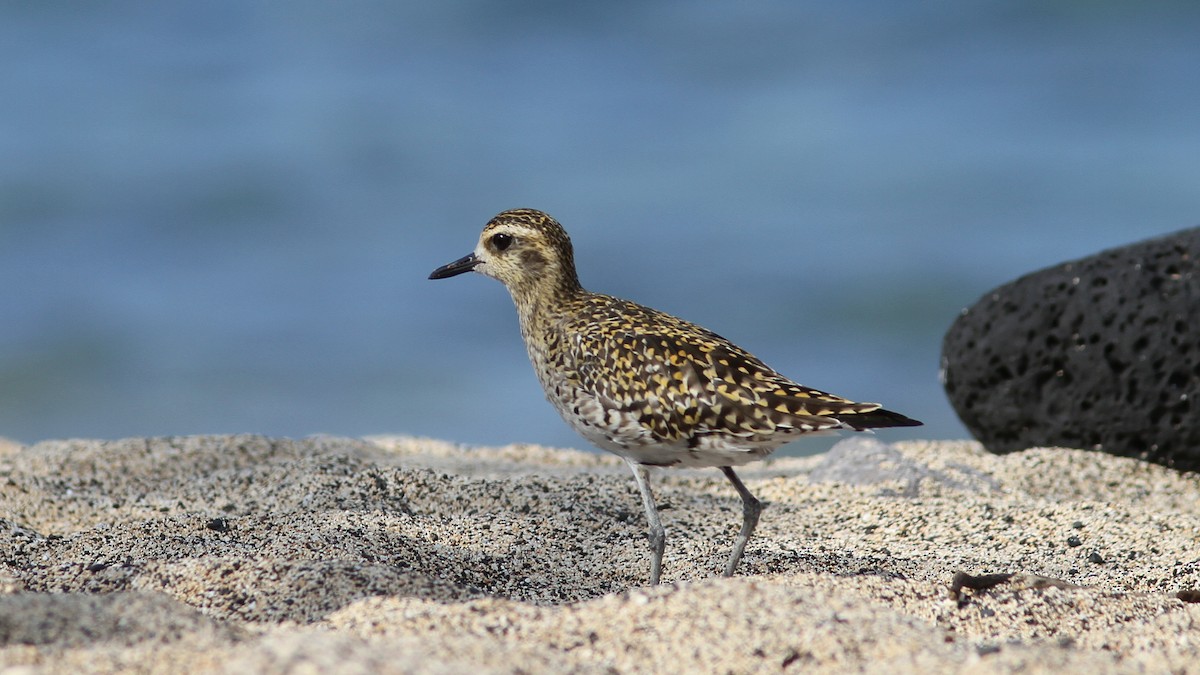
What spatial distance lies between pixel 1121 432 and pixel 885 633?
463 centimetres

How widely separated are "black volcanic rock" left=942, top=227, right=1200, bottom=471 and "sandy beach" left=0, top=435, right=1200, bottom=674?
220 mm

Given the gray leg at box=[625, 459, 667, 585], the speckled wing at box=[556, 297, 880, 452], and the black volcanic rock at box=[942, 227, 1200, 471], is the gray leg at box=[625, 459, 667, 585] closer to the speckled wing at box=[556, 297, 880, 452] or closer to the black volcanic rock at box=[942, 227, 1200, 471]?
the speckled wing at box=[556, 297, 880, 452]

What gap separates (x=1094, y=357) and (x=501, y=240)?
12.9 ft

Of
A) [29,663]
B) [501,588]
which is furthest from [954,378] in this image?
[29,663]

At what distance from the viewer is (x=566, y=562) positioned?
5254mm

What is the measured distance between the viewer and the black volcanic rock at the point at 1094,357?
7.38 meters

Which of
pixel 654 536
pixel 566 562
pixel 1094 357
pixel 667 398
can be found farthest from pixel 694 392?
pixel 1094 357

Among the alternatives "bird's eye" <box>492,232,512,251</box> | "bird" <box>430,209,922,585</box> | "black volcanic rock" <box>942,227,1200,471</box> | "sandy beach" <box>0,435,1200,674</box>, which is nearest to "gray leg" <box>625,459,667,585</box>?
"bird" <box>430,209,922,585</box>

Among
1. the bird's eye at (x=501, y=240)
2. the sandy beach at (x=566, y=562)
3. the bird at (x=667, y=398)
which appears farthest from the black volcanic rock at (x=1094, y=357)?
the bird's eye at (x=501, y=240)

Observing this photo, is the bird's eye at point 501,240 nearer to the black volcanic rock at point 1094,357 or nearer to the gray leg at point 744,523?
the gray leg at point 744,523

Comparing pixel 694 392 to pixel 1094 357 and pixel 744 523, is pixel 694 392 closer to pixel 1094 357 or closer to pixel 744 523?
pixel 744 523

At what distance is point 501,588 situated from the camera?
4762 millimetres

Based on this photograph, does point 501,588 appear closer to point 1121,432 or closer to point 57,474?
point 57,474

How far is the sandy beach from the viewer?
3.40 metres
